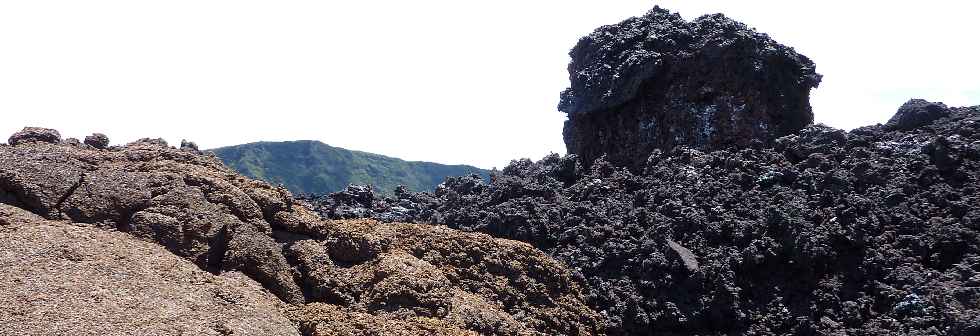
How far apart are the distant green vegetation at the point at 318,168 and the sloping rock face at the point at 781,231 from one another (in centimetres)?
4007

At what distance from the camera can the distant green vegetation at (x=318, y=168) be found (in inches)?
2169

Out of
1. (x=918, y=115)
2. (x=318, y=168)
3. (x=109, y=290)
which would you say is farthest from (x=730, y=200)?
(x=318, y=168)

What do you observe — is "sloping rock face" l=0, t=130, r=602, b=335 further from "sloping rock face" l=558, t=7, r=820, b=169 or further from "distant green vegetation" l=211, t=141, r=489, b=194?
"distant green vegetation" l=211, t=141, r=489, b=194

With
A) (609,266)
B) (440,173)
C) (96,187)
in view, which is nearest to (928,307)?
(609,266)

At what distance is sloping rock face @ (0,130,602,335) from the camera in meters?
8.21

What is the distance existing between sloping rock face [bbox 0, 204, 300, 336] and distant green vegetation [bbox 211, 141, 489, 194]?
44.2 m

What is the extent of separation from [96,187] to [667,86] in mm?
10375

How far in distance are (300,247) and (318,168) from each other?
5008cm

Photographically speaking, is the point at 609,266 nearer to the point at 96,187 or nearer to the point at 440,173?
the point at 96,187

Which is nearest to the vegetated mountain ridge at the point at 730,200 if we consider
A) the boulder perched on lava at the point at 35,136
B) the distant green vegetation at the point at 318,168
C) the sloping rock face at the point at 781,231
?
the sloping rock face at the point at 781,231

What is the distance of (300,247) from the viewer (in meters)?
9.20

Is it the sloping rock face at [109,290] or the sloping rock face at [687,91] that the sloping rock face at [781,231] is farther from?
the sloping rock face at [109,290]

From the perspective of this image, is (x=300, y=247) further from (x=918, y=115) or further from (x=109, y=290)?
(x=918, y=115)

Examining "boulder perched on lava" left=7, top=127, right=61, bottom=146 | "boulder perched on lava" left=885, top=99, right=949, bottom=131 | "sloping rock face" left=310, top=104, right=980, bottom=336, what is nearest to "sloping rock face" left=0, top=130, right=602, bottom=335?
"boulder perched on lava" left=7, top=127, right=61, bottom=146
